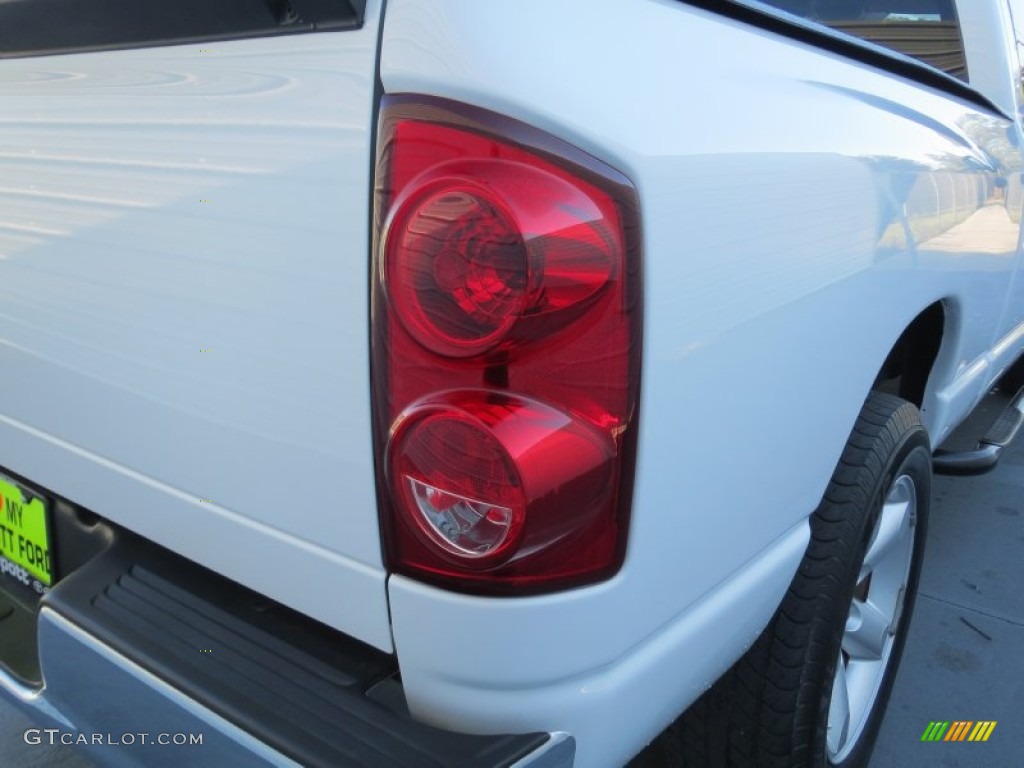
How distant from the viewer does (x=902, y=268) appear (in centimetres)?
177

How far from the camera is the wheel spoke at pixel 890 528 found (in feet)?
6.48

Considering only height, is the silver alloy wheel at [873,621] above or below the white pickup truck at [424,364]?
below

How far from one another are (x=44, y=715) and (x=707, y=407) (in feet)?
3.66

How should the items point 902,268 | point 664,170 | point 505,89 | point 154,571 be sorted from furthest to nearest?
point 902,268 < point 154,571 < point 664,170 < point 505,89

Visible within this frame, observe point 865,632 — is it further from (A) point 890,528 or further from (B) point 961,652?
(B) point 961,652

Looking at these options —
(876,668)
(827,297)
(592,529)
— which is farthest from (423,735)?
(876,668)

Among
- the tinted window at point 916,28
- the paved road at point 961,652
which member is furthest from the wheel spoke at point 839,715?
the tinted window at point 916,28

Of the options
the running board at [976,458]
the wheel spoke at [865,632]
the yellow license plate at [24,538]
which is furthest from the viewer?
the running board at [976,458]

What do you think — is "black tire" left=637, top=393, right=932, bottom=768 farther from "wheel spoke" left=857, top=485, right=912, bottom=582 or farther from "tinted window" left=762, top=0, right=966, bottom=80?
"tinted window" left=762, top=0, right=966, bottom=80

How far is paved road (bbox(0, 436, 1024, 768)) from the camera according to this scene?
225 cm

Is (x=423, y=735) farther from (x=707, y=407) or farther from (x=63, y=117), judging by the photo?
(x=63, y=117)

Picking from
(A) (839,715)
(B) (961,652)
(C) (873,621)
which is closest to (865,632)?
(C) (873,621)

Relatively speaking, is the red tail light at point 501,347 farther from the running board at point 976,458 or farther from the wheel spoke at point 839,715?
the running board at point 976,458

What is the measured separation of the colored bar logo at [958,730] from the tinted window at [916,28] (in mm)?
1757
